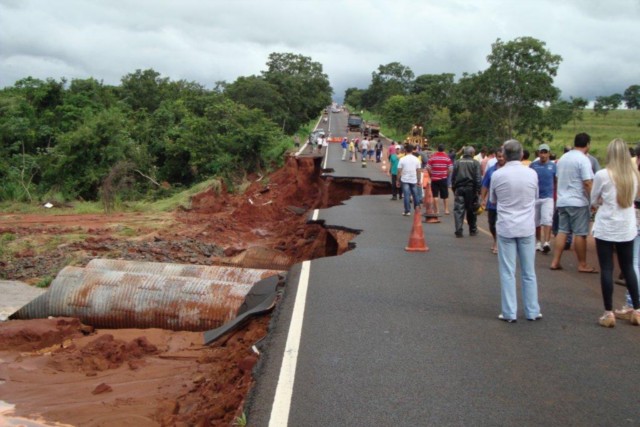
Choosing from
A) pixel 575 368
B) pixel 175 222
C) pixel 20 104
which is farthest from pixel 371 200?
pixel 20 104

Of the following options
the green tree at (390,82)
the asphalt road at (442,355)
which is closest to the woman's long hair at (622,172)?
the asphalt road at (442,355)

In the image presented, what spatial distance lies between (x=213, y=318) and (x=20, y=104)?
32453 mm

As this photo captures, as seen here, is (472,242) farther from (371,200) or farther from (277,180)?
(277,180)

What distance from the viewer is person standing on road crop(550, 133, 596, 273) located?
875 cm

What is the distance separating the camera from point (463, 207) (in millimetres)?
12875

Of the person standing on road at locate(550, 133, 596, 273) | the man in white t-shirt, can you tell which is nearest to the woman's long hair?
the person standing on road at locate(550, 133, 596, 273)

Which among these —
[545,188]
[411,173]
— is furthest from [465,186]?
[411,173]

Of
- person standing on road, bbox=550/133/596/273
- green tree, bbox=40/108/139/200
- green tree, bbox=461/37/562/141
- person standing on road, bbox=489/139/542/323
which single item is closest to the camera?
person standing on road, bbox=489/139/542/323

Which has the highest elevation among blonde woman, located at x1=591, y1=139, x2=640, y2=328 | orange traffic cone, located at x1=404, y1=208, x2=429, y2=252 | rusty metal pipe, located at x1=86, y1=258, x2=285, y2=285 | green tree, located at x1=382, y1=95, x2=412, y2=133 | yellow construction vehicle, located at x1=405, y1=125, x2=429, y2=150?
green tree, located at x1=382, y1=95, x2=412, y2=133

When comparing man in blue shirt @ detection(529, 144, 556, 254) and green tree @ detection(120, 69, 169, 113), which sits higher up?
green tree @ detection(120, 69, 169, 113)

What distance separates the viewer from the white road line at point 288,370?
4418 millimetres

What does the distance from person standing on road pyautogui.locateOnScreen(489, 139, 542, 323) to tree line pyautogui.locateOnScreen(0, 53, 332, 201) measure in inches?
868

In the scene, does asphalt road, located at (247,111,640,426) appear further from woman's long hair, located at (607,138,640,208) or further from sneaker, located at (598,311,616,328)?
woman's long hair, located at (607,138,640,208)

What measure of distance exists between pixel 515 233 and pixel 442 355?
1792mm
